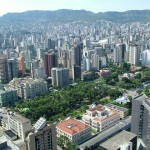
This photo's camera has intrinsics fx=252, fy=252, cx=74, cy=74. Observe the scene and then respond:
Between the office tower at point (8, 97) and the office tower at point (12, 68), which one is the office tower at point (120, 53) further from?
the office tower at point (8, 97)

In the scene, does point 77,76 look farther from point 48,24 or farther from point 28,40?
point 48,24

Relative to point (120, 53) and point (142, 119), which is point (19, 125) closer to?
point (142, 119)

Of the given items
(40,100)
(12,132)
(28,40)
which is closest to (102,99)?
(40,100)

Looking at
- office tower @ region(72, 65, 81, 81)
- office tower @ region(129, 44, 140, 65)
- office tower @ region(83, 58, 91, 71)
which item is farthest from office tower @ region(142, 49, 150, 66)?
office tower @ region(72, 65, 81, 81)

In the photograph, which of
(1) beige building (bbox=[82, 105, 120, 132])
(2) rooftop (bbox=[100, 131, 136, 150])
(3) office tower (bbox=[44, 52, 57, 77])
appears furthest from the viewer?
(3) office tower (bbox=[44, 52, 57, 77])

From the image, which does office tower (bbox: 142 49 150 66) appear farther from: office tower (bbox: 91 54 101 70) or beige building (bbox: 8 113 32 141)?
beige building (bbox: 8 113 32 141)

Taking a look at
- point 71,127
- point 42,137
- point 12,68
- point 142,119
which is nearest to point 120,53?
point 12,68

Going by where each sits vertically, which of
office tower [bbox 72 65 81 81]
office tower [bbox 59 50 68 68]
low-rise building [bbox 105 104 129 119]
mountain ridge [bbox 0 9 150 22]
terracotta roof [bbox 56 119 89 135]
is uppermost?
mountain ridge [bbox 0 9 150 22]
